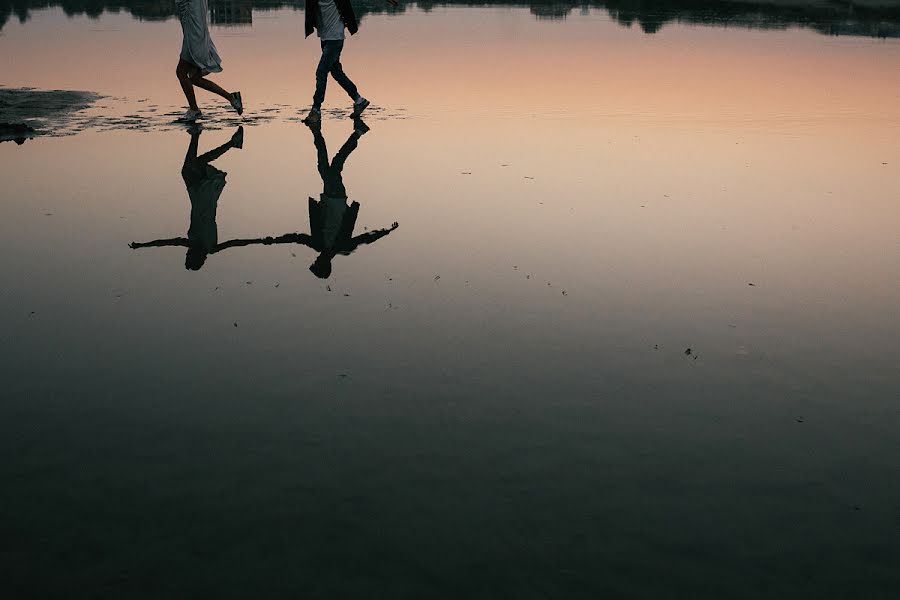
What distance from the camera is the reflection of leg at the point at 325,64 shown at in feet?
49.3

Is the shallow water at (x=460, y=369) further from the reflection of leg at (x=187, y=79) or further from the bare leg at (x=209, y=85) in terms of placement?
the bare leg at (x=209, y=85)

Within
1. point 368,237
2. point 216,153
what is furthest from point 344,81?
point 368,237

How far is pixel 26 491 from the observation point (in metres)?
4.41

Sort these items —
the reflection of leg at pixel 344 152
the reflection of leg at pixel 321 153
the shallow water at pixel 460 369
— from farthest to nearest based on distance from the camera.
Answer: the reflection of leg at pixel 344 152, the reflection of leg at pixel 321 153, the shallow water at pixel 460 369

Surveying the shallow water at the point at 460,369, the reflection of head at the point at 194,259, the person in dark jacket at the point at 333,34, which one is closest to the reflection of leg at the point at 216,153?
the shallow water at the point at 460,369

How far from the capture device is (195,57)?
14.9m

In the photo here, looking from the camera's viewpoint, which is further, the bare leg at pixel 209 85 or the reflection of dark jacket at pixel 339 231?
the bare leg at pixel 209 85

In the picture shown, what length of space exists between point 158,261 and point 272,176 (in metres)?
3.22

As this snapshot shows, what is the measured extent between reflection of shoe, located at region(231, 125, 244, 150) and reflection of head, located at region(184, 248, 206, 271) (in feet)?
15.5

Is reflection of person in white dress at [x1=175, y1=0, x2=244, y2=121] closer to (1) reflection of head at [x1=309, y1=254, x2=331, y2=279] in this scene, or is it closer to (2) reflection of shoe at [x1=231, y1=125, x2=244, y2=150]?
(2) reflection of shoe at [x1=231, y1=125, x2=244, y2=150]

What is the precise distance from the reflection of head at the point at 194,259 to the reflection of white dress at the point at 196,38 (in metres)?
7.29

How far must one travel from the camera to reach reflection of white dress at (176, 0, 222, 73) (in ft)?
48.6

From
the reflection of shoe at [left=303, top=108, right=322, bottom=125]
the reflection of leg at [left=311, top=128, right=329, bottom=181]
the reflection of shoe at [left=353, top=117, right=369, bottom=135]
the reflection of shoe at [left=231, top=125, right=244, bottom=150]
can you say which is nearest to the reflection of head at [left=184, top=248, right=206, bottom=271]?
the reflection of leg at [left=311, top=128, right=329, bottom=181]

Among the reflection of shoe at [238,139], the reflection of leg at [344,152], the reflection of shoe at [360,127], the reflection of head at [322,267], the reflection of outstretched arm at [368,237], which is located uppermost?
the reflection of outstretched arm at [368,237]
